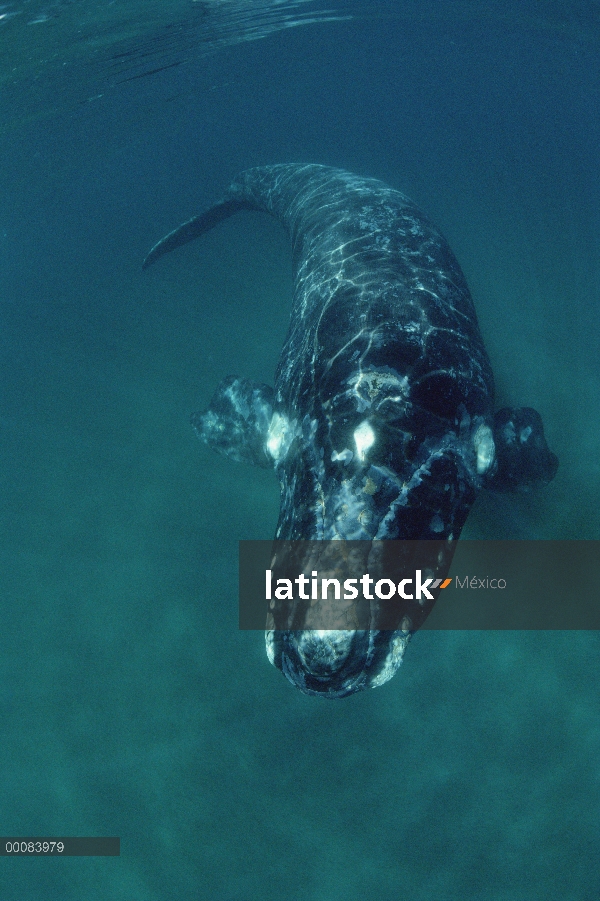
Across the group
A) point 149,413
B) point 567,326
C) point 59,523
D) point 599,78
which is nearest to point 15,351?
point 149,413

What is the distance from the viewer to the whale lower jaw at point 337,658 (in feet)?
15.7

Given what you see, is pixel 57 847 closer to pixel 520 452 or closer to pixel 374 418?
pixel 374 418

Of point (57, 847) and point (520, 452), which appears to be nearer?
point (57, 847)

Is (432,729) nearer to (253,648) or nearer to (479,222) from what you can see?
(253,648)

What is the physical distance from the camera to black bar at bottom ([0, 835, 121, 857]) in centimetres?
761

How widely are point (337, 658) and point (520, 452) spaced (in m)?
5.27

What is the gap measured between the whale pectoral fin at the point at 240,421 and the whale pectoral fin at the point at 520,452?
419cm

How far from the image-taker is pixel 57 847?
25.4 feet

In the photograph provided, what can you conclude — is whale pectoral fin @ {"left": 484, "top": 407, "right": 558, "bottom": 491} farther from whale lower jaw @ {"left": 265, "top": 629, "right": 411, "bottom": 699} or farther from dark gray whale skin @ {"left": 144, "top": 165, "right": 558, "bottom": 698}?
whale lower jaw @ {"left": 265, "top": 629, "right": 411, "bottom": 699}
